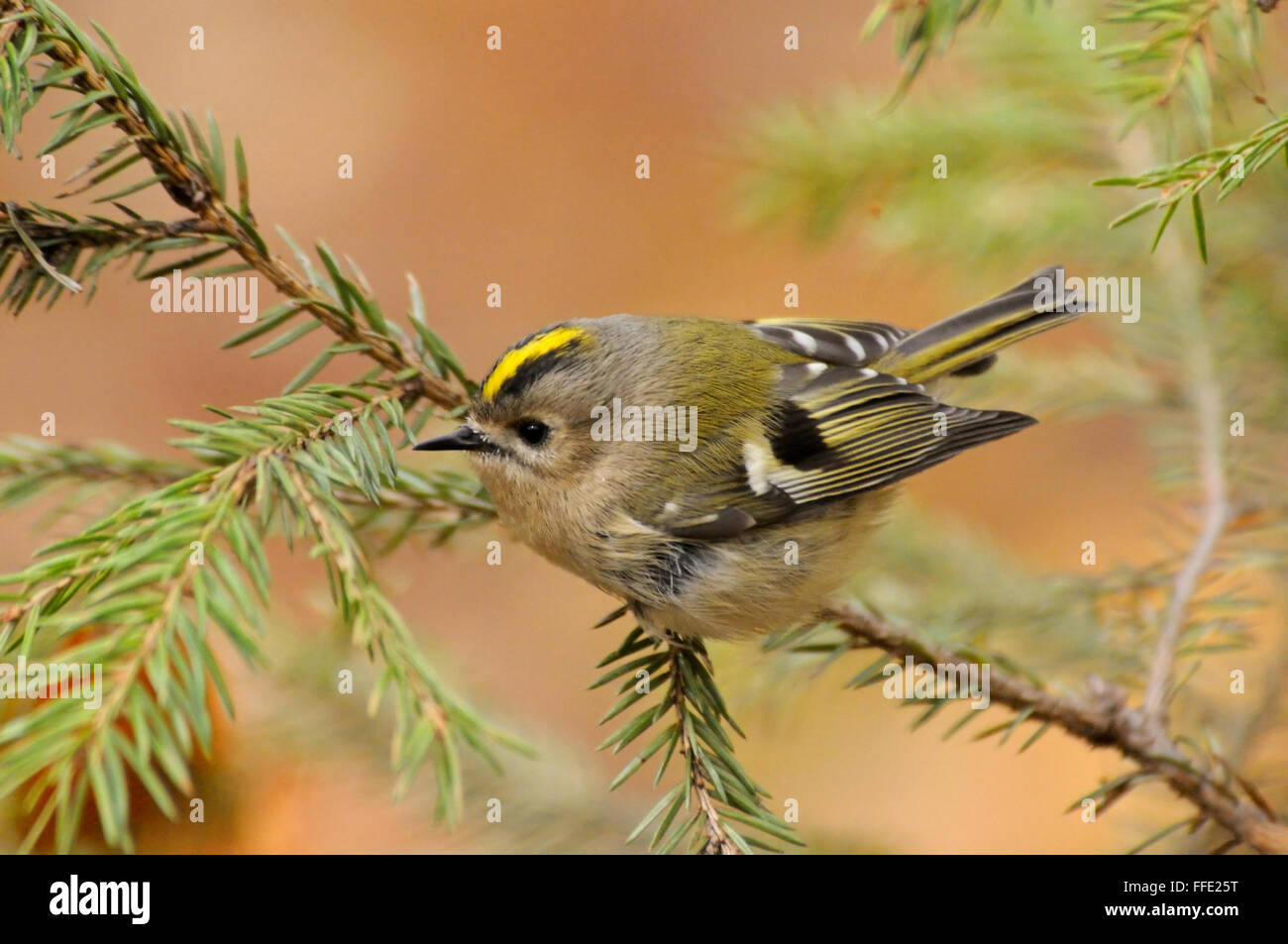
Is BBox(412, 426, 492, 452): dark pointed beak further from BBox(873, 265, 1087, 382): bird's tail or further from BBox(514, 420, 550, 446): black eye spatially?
BBox(873, 265, 1087, 382): bird's tail

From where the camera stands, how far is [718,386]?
3.91ft

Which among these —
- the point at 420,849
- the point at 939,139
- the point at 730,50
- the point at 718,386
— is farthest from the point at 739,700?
the point at 730,50

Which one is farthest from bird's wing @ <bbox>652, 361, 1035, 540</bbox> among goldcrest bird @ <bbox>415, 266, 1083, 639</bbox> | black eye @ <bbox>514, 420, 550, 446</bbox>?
black eye @ <bbox>514, 420, 550, 446</bbox>

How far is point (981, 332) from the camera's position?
50.4 inches

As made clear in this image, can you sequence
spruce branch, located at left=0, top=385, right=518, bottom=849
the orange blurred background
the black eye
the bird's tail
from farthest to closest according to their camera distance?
the orange blurred background
the bird's tail
the black eye
spruce branch, located at left=0, top=385, right=518, bottom=849

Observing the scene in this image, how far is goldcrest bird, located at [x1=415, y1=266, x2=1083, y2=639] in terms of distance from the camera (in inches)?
41.4

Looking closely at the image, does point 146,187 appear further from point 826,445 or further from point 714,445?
point 826,445

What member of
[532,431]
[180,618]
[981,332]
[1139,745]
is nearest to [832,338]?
[981,332]

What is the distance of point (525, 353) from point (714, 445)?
0.22 metres

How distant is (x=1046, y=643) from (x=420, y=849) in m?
0.78

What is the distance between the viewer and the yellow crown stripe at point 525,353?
1065mm

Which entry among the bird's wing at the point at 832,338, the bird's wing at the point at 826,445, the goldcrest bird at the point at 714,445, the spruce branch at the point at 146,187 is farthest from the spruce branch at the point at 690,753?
the bird's wing at the point at 832,338

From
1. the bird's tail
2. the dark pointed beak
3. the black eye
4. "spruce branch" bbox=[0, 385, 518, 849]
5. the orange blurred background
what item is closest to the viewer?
"spruce branch" bbox=[0, 385, 518, 849]

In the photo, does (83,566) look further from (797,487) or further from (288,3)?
(288,3)
